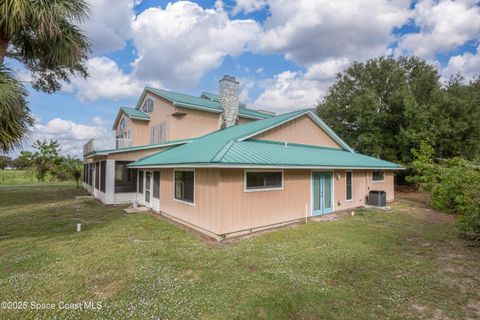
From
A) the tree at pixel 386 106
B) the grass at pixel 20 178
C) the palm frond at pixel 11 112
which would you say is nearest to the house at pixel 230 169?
the palm frond at pixel 11 112

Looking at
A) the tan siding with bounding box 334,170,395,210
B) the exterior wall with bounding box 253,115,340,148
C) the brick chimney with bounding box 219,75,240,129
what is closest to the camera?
the exterior wall with bounding box 253,115,340,148

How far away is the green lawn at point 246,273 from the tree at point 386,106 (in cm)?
1394

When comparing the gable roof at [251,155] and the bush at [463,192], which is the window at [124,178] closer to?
the gable roof at [251,155]

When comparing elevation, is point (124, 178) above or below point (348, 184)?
above

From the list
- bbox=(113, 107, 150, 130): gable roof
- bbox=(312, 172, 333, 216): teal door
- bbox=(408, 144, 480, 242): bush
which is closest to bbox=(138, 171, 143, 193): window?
bbox=(113, 107, 150, 130): gable roof

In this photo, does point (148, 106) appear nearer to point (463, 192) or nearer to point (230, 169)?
point (230, 169)

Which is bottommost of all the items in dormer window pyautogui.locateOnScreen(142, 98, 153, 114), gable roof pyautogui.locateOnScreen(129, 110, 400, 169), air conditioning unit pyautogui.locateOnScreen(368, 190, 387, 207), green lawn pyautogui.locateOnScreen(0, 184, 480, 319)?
green lawn pyautogui.locateOnScreen(0, 184, 480, 319)

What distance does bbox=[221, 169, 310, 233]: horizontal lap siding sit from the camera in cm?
726

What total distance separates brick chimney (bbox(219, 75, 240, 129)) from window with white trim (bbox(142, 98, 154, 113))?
18.5 ft

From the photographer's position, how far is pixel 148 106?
18562 millimetres

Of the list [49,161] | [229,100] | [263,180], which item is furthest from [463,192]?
[49,161]

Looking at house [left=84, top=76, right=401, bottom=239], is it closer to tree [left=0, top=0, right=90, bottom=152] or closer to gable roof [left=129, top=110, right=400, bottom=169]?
gable roof [left=129, top=110, right=400, bottom=169]

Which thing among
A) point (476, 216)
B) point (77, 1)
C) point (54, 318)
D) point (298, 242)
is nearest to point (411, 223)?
point (476, 216)

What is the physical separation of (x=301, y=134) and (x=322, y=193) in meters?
Answer: 3.23
